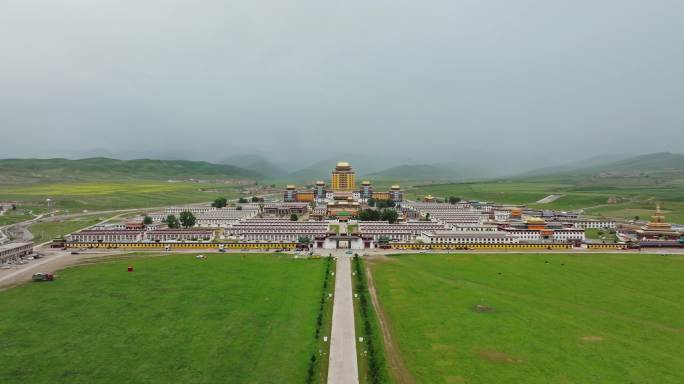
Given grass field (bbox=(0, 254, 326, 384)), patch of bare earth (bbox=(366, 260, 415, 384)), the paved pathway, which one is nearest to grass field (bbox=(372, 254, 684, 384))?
patch of bare earth (bbox=(366, 260, 415, 384))

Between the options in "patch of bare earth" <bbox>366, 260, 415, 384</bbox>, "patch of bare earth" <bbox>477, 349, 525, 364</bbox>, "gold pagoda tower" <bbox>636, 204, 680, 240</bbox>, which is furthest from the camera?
"gold pagoda tower" <bbox>636, 204, 680, 240</bbox>

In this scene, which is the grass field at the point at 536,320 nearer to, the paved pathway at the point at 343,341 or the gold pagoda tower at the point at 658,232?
the paved pathway at the point at 343,341

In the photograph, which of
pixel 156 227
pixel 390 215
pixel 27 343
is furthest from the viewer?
pixel 390 215

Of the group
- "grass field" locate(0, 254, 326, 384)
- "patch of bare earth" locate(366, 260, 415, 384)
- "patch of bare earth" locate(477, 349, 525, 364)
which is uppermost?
"grass field" locate(0, 254, 326, 384)

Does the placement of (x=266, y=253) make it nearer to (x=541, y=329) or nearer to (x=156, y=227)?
(x=156, y=227)

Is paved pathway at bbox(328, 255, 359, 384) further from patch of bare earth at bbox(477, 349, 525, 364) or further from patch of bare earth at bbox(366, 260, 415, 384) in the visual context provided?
patch of bare earth at bbox(477, 349, 525, 364)

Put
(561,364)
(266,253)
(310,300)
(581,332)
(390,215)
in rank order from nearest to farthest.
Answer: (561,364) → (581,332) → (310,300) → (266,253) → (390,215)

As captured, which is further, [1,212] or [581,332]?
[1,212]

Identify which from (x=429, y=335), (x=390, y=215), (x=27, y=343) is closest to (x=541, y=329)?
(x=429, y=335)
